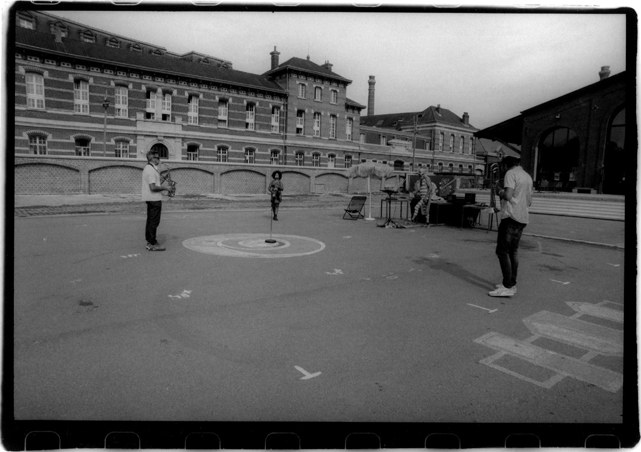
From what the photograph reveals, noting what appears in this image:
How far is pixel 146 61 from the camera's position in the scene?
32875mm

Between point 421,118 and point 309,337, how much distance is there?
204 ft

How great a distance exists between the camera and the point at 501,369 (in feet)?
12.0

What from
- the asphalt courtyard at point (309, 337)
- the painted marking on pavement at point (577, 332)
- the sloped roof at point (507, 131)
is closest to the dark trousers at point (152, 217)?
the asphalt courtyard at point (309, 337)

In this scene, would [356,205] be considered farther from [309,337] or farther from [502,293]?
[309,337]

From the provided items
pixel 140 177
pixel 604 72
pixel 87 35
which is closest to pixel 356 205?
pixel 87 35

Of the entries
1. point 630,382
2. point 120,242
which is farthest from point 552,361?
point 120,242

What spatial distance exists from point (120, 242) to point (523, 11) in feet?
30.1

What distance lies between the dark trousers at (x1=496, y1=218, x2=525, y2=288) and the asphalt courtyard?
339mm

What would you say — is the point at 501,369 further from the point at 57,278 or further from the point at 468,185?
the point at 468,185

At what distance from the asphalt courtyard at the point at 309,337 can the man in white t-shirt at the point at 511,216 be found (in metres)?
0.30

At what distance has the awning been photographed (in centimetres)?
2695

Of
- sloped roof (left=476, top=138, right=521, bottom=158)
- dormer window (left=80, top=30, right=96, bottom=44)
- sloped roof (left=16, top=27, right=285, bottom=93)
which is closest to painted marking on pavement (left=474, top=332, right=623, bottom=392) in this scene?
dormer window (left=80, top=30, right=96, bottom=44)

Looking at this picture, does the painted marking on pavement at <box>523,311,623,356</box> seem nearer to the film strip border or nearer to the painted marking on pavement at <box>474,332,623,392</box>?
the painted marking on pavement at <box>474,332,623,392</box>

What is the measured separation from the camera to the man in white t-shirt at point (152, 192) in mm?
8410
